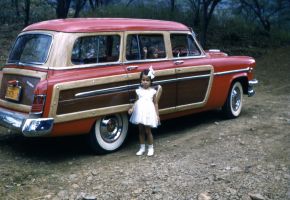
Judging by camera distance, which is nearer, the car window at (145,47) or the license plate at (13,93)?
the license plate at (13,93)

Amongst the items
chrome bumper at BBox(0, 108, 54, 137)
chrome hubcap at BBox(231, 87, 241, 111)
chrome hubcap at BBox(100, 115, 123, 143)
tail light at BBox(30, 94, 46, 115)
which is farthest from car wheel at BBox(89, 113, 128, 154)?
chrome hubcap at BBox(231, 87, 241, 111)

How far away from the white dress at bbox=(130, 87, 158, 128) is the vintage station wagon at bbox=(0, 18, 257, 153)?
163 millimetres

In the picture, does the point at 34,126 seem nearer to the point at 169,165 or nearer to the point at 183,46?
the point at 169,165

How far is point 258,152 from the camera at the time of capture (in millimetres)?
6594

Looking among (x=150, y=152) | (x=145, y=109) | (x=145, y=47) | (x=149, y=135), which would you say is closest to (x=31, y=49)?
(x=145, y=47)

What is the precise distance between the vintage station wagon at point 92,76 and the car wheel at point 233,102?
889 mm

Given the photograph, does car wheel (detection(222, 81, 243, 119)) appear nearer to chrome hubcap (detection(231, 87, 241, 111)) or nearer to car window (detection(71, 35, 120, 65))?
chrome hubcap (detection(231, 87, 241, 111))

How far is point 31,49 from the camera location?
21.6 feet

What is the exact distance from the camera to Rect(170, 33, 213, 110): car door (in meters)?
7.53

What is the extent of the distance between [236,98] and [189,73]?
1630 millimetres

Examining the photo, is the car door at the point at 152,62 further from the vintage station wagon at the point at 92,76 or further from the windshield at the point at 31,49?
the windshield at the point at 31,49

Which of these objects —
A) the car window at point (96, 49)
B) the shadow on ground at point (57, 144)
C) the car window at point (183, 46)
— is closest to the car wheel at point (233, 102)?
the shadow on ground at point (57, 144)

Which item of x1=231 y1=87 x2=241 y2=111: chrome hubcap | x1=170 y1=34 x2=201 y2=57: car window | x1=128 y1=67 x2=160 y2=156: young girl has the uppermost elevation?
x1=170 y1=34 x2=201 y2=57: car window

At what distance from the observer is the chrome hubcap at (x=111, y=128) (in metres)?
6.61
